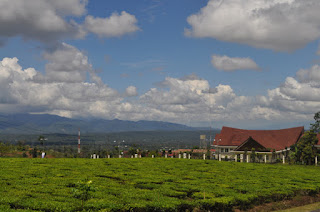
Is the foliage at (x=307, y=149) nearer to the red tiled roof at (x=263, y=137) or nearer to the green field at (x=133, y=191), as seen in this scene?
the red tiled roof at (x=263, y=137)

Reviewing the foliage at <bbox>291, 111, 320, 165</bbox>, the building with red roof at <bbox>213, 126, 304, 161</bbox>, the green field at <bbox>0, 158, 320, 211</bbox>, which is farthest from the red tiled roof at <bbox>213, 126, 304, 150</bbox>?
the green field at <bbox>0, 158, 320, 211</bbox>

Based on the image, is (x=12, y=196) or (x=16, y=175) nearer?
(x=12, y=196)

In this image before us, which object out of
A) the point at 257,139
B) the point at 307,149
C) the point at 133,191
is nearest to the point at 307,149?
the point at 307,149

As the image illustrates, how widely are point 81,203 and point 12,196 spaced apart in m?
4.74

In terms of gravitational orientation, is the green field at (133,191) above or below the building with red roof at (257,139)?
below

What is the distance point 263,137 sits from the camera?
102375 mm

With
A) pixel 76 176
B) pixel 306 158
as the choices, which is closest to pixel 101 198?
pixel 76 176

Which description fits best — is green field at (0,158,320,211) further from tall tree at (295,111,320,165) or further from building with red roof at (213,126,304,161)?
building with red roof at (213,126,304,161)

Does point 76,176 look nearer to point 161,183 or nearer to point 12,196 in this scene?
point 161,183

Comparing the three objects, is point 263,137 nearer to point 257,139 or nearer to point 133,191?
point 257,139

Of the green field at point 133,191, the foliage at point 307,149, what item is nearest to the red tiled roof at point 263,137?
the foliage at point 307,149

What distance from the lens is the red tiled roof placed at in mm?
101500

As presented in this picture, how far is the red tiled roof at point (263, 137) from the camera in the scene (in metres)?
102

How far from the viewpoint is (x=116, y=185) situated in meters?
28.1
